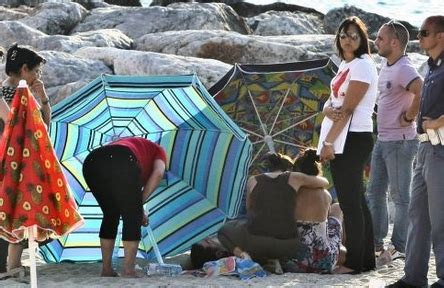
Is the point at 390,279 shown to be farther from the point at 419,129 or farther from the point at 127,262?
the point at 127,262

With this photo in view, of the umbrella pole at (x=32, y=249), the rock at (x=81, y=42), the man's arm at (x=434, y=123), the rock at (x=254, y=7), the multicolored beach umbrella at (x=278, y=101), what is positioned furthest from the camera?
the rock at (x=254, y=7)

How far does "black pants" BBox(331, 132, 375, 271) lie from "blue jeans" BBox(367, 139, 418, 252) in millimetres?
442

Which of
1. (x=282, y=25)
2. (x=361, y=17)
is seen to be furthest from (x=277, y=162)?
(x=361, y=17)

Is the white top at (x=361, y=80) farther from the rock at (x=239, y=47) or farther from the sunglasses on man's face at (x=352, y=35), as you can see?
the rock at (x=239, y=47)

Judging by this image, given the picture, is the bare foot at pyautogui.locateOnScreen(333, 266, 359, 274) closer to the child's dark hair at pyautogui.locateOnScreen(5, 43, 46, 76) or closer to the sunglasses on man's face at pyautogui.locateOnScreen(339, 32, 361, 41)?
the sunglasses on man's face at pyautogui.locateOnScreen(339, 32, 361, 41)

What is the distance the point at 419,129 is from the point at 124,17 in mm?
12056

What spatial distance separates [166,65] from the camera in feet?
35.4

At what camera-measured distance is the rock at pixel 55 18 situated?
17.2 m

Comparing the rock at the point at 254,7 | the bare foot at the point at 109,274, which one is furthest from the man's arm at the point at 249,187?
the rock at the point at 254,7

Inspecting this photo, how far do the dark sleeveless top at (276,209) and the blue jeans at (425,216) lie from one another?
98 centimetres

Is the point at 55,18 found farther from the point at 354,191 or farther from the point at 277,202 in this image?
the point at 354,191

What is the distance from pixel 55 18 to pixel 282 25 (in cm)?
400

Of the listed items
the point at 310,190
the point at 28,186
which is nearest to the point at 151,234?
the point at 310,190

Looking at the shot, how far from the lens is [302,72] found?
764cm
